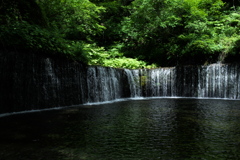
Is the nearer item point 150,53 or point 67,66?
point 67,66

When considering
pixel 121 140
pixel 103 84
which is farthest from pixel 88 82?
pixel 121 140

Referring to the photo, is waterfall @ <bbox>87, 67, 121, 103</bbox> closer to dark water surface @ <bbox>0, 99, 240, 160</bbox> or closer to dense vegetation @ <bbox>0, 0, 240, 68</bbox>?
dense vegetation @ <bbox>0, 0, 240, 68</bbox>

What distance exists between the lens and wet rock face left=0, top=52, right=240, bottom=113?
758 centimetres

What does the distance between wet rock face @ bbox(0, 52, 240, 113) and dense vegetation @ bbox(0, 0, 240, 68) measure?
34.0 inches

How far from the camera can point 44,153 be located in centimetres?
326

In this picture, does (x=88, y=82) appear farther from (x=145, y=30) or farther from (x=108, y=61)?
(x=145, y=30)

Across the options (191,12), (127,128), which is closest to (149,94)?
(191,12)

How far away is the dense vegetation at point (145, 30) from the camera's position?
9.68 m

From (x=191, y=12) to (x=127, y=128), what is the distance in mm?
13554

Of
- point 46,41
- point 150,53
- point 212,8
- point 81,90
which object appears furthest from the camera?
point 150,53

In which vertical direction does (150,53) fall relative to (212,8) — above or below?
below

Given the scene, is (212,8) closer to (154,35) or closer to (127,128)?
(154,35)

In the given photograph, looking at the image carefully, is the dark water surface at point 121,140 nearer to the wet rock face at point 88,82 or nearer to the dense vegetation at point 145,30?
the wet rock face at point 88,82

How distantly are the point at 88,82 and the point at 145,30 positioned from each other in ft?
29.5
